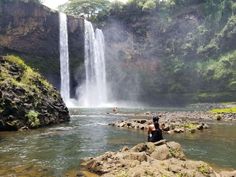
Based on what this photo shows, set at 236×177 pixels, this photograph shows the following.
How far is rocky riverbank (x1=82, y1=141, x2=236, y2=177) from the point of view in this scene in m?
13.5

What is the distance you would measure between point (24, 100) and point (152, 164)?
23555mm

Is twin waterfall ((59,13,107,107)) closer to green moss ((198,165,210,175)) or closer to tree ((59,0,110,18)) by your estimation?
tree ((59,0,110,18))

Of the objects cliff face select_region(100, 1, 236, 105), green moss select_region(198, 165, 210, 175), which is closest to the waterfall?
cliff face select_region(100, 1, 236, 105)

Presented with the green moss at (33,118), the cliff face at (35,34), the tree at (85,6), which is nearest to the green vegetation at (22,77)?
the green moss at (33,118)

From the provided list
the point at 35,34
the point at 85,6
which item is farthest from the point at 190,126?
the point at 85,6

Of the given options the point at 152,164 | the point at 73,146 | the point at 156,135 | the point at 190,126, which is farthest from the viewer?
the point at 190,126

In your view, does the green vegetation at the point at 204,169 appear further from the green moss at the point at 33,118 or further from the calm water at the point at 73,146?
the green moss at the point at 33,118

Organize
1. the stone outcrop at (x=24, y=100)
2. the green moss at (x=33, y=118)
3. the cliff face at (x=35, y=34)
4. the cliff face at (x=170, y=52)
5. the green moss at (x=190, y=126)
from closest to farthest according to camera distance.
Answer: the stone outcrop at (x=24, y=100)
the green moss at (x=33, y=118)
the green moss at (x=190, y=126)
the cliff face at (x=35, y=34)
the cliff face at (x=170, y=52)

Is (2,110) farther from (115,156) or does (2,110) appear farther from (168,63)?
(168,63)

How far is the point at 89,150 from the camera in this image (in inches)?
907

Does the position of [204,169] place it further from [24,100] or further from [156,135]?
[24,100]

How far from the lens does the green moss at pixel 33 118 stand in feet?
113

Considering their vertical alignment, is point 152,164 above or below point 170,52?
below

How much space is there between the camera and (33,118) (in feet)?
115
